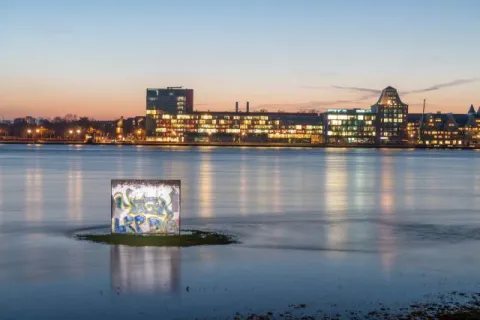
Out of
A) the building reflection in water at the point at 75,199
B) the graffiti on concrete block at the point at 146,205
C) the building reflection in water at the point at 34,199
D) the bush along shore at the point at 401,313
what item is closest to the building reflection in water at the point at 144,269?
the graffiti on concrete block at the point at 146,205

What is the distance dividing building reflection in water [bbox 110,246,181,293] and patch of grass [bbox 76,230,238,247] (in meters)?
0.60

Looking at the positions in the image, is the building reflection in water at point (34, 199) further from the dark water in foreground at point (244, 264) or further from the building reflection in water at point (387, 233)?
the building reflection in water at point (387, 233)

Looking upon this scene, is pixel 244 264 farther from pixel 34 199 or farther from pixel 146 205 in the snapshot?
pixel 34 199

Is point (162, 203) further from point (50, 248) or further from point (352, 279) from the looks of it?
point (352, 279)

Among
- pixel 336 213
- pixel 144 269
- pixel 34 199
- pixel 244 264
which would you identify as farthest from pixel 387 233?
pixel 34 199

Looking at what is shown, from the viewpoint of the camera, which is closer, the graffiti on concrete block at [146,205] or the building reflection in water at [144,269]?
the building reflection in water at [144,269]

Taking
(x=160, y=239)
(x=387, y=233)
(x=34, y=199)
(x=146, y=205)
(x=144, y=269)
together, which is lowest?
(x=34, y=199)

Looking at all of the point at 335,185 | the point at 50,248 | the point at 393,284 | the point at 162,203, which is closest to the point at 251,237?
the point at 162,203

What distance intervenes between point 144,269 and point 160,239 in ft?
12.6

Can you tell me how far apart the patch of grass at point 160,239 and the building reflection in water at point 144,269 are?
0.60 metres

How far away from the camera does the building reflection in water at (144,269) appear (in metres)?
15.8

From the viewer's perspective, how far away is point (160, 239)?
21.3 meters

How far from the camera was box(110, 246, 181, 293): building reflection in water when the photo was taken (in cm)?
1581

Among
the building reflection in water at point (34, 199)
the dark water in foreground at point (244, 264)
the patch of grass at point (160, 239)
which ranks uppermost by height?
the patch of grass at point (160, 239)
